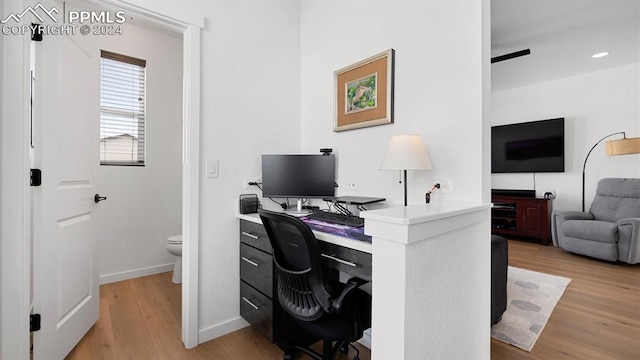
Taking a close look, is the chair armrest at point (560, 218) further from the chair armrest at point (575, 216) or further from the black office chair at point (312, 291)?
the black office chair at point (312, 291)

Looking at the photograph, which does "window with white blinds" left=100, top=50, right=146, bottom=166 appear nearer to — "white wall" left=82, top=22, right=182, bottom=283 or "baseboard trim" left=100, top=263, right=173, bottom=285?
"white wall" left=82, top=22, right=182, bottom=283

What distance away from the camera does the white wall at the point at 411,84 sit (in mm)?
1476

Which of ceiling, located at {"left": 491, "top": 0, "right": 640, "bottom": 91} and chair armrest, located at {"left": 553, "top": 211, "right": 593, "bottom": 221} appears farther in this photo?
chair armrest, located at {"left": 553, "top": 211, "right": 593, "bottom": 221}

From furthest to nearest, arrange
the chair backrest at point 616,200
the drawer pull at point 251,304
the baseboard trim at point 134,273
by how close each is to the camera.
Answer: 1. the chair backrest at point 616,200
2. the baseboard trim at point 134,273
3. the drawer pull at point 251,304

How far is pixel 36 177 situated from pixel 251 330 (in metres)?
1.60

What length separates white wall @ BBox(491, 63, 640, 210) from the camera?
156 inches

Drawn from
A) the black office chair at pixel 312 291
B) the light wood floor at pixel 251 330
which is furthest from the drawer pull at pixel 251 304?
the black office chair at pixel 312 291

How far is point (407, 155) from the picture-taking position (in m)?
1.52

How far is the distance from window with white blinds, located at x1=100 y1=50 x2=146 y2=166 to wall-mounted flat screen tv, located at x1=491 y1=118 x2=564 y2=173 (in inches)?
227

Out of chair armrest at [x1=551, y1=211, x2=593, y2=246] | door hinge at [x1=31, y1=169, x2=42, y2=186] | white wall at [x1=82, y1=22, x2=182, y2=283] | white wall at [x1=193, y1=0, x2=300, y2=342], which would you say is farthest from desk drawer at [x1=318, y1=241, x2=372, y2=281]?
chair armrest at [x1=551, y1=211, x2=593, y2=246]

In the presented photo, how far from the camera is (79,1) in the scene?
60.4 inches

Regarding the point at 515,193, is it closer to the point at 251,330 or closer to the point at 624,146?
the point at 624,146

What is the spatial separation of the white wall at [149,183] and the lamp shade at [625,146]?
544cm

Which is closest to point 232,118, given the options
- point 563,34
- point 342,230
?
point 342,230
